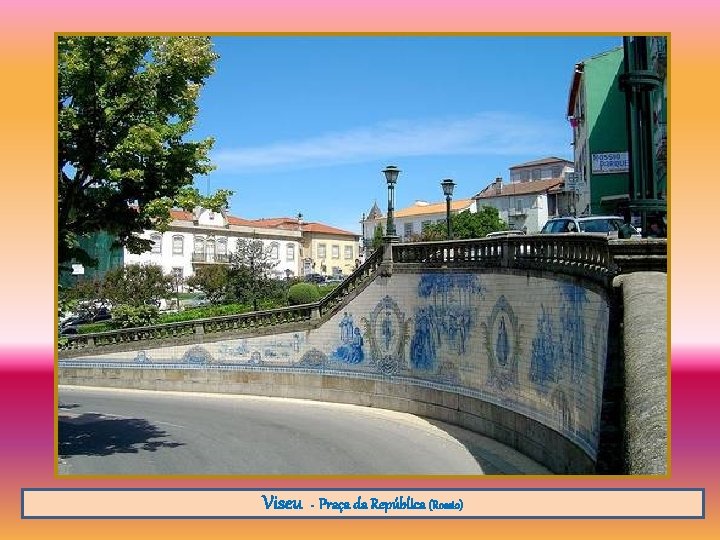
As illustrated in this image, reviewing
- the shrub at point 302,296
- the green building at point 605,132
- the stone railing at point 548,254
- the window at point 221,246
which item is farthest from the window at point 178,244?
the stone railing at point 548,254

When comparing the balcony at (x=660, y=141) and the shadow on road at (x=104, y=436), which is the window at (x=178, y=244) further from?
the balcony at (x=660, y=141)

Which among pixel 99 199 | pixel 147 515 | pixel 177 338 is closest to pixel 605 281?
pixel 147 515

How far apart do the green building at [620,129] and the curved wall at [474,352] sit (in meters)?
3.39

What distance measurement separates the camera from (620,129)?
35.0 m

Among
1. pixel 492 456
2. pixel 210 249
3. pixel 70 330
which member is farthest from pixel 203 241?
pixel 492 456

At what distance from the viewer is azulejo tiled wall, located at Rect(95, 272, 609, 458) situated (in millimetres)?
14859

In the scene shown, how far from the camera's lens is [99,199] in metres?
14.2

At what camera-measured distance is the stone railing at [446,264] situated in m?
11.7

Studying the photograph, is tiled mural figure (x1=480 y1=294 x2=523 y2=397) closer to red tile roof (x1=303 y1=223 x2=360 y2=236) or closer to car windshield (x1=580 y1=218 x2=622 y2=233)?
car windshield (x1=580 y1=218 x2=622 y2=233)

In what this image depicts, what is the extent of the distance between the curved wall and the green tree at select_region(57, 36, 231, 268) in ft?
27.8

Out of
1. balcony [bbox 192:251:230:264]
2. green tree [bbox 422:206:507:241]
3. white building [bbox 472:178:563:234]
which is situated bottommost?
balcony [bbox 192:251:230:264]

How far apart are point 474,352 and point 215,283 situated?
29470mm

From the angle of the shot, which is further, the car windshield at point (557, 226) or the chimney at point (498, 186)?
the chimney at point (498, 186)

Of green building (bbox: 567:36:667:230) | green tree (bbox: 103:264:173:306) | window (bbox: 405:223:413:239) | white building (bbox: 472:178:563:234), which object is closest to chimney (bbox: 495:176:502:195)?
white building (bbox: 472:178:563:234)
